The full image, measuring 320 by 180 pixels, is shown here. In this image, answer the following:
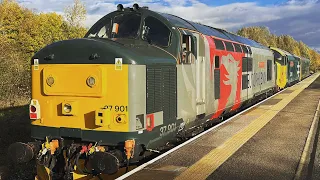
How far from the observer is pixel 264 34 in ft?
271

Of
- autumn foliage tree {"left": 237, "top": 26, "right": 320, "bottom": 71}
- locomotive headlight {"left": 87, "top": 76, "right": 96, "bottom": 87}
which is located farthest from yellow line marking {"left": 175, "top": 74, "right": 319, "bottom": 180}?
autumn foliage tree {"left": 237, "top": 26, "right": 320, "bottom": 71}

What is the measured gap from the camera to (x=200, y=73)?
801 centimetres

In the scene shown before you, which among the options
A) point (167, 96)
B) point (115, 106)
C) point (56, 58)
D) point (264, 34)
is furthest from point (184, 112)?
point (264, 34)

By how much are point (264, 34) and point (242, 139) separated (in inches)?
3165

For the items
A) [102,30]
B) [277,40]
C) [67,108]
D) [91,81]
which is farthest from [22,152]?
[277,40]

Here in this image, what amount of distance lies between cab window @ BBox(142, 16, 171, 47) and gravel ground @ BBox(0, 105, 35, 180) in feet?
18.0

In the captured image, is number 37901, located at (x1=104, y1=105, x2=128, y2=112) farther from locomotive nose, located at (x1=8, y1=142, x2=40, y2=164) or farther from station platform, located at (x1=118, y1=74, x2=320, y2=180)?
locomotive nose, located at (x1=8, y1=142, x2=40, y2=164)

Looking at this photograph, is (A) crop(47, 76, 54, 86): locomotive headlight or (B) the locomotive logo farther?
(B) the locomotive logo

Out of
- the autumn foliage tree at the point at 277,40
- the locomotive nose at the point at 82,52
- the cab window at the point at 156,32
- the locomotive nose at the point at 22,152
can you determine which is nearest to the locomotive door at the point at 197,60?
the cab window at the point at 156,32

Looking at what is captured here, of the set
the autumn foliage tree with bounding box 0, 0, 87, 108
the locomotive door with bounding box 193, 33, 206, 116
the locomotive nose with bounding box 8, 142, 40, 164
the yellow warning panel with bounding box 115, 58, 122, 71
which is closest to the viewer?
the yellow warning panel with bounding box 115, 58, 122, 71

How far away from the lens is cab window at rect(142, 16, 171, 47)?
6.88m

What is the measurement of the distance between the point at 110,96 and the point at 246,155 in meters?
2.78

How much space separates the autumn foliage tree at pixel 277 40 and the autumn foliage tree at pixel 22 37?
42.8 metres

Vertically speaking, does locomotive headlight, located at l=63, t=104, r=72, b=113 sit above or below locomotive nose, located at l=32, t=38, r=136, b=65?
below
